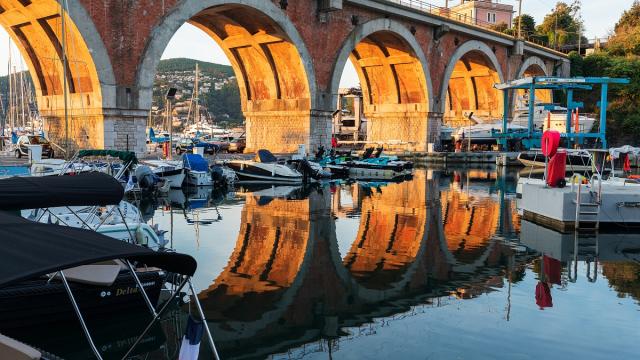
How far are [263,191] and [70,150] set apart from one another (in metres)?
8.96

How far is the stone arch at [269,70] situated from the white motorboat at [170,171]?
8727mm

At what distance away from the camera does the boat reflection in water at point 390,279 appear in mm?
7020

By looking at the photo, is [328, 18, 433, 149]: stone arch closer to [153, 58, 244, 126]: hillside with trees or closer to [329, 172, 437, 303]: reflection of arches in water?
[329, 172, 437, 303]: reflection of arches in water

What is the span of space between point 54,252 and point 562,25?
278 ft

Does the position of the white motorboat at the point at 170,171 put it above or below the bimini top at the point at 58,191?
below

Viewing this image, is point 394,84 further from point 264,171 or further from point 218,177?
point 218,177

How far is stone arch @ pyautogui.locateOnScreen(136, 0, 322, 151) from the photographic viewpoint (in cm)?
3014

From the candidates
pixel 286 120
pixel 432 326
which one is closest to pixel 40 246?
pixel 432 326

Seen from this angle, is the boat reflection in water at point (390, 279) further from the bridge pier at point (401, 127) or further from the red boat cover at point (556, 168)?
A: the bridge pier at point (401, 127)

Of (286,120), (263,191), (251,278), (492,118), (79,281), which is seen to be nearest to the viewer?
(79,281)

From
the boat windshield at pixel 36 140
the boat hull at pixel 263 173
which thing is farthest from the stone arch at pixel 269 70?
the boat windshield at pixel 36 140

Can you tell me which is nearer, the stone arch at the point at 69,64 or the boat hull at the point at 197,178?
the stone arch at the point at 69,64

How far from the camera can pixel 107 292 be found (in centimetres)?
734

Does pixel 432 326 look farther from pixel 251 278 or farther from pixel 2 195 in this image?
pixel 2 195
